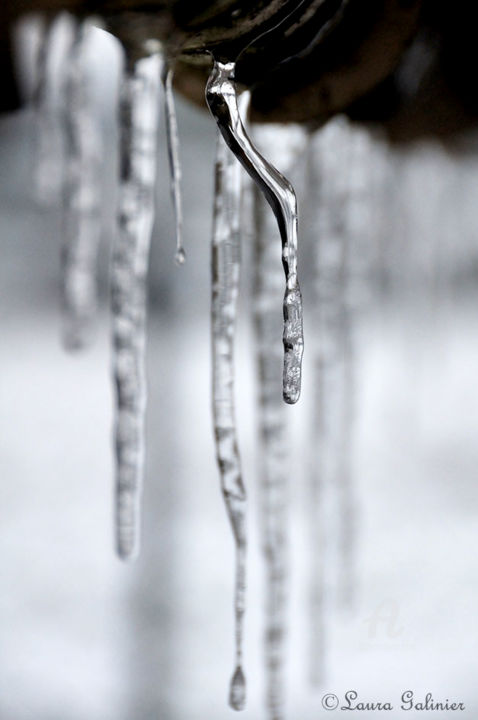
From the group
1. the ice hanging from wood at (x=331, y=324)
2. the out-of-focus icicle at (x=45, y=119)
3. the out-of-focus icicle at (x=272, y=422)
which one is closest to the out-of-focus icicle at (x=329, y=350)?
the ice hanging from wood at (x=331, y=324)

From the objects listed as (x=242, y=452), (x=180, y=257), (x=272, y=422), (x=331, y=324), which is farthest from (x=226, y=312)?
(x=242, y=452)

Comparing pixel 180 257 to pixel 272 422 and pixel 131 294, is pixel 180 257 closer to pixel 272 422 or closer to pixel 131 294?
pixel 131 294

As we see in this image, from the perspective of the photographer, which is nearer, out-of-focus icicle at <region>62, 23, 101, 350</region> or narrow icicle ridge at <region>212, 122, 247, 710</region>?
narrow icicle ridge at <region>212, 122, 247, 710</region>

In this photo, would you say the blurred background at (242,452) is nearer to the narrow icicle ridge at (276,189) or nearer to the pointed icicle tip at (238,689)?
the narrow icicle ridge at (276,189)

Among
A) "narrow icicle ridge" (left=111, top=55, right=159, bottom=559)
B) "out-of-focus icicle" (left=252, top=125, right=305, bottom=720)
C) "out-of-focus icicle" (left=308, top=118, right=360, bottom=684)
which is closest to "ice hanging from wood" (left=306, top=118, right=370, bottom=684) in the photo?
"out-of-focus icicle" (left=308, top=118, right=360, bottom=684)

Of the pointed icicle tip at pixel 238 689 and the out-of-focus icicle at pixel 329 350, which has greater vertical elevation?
the out-of-focus icicle at pixel 329 350

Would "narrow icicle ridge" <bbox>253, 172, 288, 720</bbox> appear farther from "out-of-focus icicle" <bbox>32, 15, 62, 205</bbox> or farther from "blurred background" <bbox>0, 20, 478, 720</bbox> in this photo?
"out-of-focus icicle" <bbox>32, 15, 62, 205</bbox>
